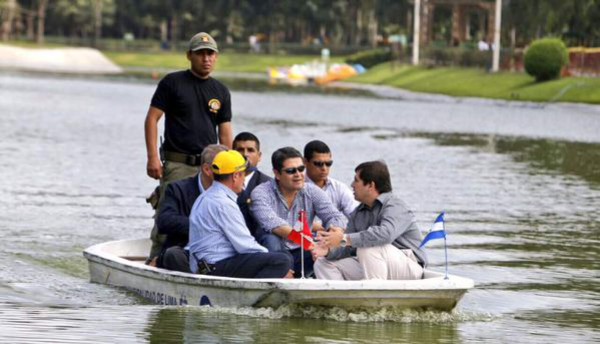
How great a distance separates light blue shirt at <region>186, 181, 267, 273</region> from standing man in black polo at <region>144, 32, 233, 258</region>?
183 cm

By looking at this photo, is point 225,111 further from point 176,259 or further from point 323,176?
point 176,259

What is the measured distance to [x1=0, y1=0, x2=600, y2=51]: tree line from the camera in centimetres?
15262

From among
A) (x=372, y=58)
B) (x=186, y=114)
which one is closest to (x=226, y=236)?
(x=186, y=114)

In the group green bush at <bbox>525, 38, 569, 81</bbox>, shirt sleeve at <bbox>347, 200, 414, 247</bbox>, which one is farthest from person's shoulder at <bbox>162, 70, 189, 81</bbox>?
green bush at <bbox>525, 38, 569, 81</bbox>

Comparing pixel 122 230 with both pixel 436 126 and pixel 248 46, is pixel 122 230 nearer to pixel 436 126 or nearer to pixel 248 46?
pixel 436 126

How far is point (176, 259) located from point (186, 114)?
1.96m

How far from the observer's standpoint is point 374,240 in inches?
508

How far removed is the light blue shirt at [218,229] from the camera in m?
13.1

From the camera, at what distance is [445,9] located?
416 feet

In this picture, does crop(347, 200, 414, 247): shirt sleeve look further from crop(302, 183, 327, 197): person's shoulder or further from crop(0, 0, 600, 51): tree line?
crop(0, 0, 600, 51): tree line

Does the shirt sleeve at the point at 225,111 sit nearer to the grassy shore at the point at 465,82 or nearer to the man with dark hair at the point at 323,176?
the man with dark hair at the point at 323,176

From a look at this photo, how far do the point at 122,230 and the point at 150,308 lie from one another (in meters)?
7.01

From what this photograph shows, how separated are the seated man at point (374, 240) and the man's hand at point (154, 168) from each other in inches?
94.4

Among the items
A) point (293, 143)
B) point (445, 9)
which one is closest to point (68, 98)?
point (293, 143)
